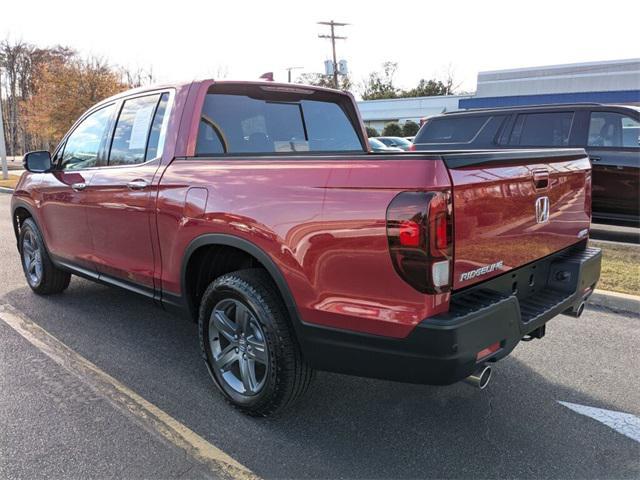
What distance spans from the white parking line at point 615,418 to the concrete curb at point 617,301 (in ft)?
6.70

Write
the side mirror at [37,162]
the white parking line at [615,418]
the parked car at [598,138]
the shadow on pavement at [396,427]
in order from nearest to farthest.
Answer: the shadow on pavement at [396,427], the white parking line at [615,418], the side mirror at [37,162], the parked car at [598,138]

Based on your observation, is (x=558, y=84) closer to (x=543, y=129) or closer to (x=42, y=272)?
(x=543, y=129)

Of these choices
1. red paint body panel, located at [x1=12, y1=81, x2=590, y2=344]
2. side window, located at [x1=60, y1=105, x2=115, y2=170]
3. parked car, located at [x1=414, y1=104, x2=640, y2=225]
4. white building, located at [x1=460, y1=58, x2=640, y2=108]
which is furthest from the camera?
white building, located at [x1=460, y1=58, x2=640, y2=108]

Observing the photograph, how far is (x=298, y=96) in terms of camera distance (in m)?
4.21

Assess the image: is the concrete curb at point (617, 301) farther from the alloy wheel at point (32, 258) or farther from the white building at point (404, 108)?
the white building at point (404, 108)

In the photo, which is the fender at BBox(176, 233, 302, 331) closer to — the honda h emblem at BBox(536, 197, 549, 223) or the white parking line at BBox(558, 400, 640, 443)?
the honda h emblem at BBox(536, 197, 549, 223)

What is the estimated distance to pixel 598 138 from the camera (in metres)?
7.84

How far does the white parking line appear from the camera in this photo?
2.89m

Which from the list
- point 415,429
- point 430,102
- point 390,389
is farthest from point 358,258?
point 430,102

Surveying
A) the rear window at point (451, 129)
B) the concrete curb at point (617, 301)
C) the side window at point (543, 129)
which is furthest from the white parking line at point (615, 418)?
the rear window at point (451, 129)

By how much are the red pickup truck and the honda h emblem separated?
0.04 feet

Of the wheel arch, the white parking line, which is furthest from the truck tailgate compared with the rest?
the wheel arch

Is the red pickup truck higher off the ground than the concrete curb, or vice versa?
the red pickup truck

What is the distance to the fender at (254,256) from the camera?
2668 millimetres
